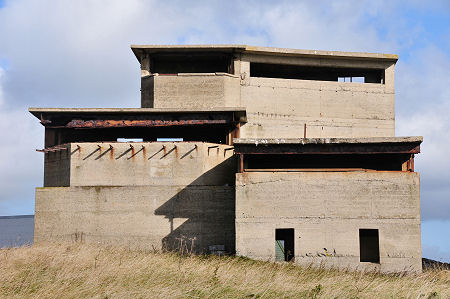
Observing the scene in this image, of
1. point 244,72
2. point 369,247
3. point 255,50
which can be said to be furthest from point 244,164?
point 369,247

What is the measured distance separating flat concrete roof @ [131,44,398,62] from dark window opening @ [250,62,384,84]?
99 cm

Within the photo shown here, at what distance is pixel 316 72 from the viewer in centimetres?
2345

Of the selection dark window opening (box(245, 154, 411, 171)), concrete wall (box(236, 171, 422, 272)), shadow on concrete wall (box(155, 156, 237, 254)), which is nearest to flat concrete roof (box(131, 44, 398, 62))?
dark window opening (box(245, 154, 411, 171))

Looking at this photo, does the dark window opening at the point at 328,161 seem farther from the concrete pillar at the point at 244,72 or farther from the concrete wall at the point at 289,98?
the concrete pillar at the point at 244,72

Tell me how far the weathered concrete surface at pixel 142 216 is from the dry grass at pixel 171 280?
2.96 metres

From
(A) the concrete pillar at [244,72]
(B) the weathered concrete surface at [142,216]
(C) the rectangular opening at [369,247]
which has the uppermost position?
(A) the concrete pillar at [244,72]

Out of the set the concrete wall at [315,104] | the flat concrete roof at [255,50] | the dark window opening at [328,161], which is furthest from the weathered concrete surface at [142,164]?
the flat concrete roof at [255,50]

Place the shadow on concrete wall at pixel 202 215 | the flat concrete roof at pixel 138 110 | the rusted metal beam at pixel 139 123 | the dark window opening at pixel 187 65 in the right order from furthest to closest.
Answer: the dark window opening at pixel 187 65
the rusted metal beam at pixel 139 123
the flat concrete roof at pixel 138 110
the shadow on concrete wall at pixel 202 215

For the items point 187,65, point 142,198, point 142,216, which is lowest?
point 142,216

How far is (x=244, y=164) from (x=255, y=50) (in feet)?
20.4

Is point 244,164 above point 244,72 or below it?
below

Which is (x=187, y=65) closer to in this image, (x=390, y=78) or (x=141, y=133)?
(x=141, y=133)

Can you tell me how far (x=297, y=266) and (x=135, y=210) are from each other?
21.0ft

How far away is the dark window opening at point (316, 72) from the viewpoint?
22625 millimetres
